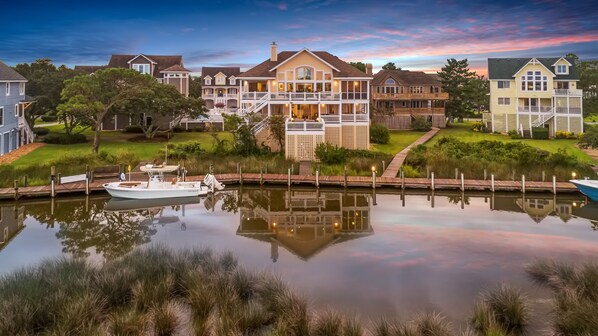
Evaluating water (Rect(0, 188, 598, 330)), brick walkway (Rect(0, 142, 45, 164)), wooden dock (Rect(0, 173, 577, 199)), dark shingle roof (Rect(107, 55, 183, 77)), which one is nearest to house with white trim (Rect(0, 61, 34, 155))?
brick walkway (Rect(0, 142, 45, 164))

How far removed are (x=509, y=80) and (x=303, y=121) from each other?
34.0m

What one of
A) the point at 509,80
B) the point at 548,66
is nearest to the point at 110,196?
the point at 509,80

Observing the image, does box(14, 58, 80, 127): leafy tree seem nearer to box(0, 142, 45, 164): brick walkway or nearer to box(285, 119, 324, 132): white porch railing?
box(0, 142, 45, 164): brick walkway

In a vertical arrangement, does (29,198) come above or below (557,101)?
below

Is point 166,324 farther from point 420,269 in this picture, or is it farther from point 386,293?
point 420,269

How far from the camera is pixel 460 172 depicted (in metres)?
33.3

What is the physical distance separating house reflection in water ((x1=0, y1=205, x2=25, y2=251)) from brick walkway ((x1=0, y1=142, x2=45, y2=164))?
13.1 m

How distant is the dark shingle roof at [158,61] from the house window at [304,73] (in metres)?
31.2

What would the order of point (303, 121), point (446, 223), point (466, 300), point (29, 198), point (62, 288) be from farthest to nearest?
1. point (303, 121)
2. point (29, 198)
3. point (446, 223)
4. point (466, 300)
5. point (62, 288)

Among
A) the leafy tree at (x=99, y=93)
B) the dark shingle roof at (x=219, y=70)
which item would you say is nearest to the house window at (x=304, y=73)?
the leafy tree at (x=99, y=93)

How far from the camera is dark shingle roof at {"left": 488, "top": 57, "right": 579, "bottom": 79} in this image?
58156 millimetres

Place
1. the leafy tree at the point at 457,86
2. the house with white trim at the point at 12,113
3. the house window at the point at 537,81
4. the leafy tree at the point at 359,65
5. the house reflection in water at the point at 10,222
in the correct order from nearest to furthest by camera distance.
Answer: the house reflection in water at the point at 10,222 < the house with white trim at the point at 12,113 < the house window at the point at 537,81 < the leafy tree at the point at 457,86 < the leafy tree at the point at 359,65

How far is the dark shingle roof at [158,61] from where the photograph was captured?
64.8 m

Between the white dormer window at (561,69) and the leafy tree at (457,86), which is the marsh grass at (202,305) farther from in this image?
the leafy tree at (457,86)
